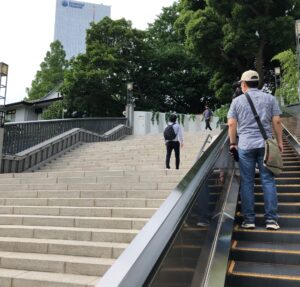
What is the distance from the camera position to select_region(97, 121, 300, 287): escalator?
6.11 ft

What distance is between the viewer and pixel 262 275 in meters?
3.11

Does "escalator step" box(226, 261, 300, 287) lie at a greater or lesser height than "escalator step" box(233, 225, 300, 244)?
lesser

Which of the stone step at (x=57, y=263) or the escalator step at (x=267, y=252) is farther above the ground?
the escalator step at (x=267, y=252)

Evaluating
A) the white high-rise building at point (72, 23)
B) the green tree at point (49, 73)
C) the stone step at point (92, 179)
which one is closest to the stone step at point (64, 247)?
Result: the stone step at point (92, 179)

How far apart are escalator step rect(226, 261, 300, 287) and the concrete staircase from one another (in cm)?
143

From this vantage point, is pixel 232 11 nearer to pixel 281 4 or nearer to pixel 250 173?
pixel 281 4

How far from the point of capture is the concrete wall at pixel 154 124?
82.2 feet

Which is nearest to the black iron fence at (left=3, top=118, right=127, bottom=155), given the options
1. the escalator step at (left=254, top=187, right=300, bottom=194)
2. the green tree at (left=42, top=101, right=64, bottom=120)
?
the escalator step at (left=254, top=187, right=300, bottom=194)

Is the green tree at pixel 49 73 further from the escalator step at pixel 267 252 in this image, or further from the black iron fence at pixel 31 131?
the escalator step at pixel 267 252

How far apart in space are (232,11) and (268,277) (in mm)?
21200

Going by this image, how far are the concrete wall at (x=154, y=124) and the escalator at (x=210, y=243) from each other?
19910mm

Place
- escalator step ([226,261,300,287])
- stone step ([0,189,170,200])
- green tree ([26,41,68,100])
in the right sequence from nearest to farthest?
1. escalator step ([226,261,300,287])
2. stone step ([0,189,170,200])
3. green tree ([26,41,68,100])

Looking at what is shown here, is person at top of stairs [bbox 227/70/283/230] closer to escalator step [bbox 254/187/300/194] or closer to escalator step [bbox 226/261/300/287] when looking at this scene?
escalator step [bbox 226/261/300/287]

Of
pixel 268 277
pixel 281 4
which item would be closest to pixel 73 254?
pixel 268 277
